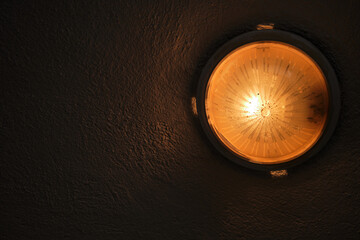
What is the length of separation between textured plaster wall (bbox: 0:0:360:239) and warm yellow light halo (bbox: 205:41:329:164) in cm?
8

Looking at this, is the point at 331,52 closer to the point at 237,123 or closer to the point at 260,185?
the point at 237,123

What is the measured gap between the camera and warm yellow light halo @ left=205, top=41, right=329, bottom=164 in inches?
32.5

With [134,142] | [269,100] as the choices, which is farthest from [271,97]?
[134,142]

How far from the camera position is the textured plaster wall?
0.91 meters

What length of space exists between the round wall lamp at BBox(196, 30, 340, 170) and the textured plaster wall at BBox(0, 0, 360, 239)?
0.06 metres

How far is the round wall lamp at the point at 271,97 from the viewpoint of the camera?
0.83 meters

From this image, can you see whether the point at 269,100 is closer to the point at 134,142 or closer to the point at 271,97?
the point at 271,97

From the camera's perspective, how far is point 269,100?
821 mm

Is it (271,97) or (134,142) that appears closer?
(271,97)

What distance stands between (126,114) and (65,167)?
28 centimetres

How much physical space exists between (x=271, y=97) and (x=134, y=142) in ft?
1.53

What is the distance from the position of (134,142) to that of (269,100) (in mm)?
459

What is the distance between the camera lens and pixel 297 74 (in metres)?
0.83

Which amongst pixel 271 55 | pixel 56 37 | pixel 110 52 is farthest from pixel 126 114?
pixel 271 55
